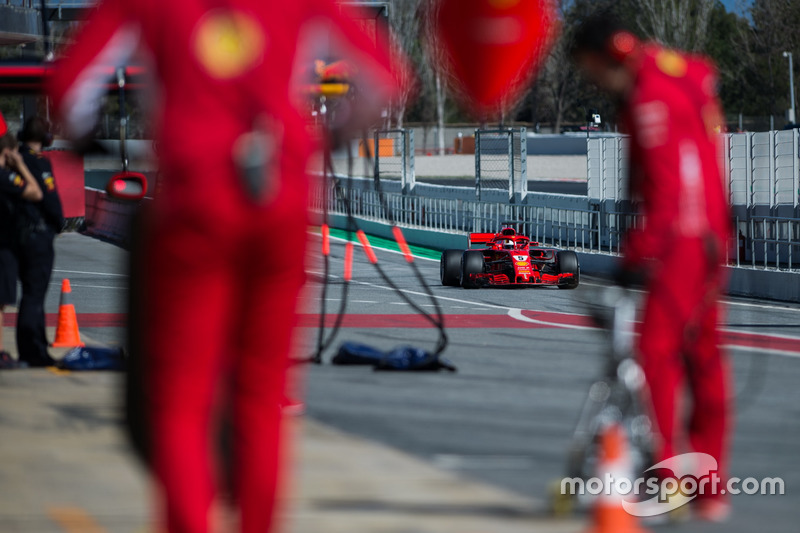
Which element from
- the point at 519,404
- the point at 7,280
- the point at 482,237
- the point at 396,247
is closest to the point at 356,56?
the point at 519,404

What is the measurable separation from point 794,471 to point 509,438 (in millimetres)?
1583

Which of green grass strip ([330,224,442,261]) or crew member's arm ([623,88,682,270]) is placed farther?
green grass strip ([330,224,442,261])

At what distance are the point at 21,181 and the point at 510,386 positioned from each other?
12.6 ft

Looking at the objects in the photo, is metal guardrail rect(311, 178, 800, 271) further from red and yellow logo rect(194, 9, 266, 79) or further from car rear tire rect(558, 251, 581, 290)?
red and yellow logo rect(194, 9, 266, 79)

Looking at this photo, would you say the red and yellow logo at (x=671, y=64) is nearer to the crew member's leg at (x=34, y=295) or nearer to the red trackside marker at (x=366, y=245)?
the red trackside marker at (x=366, y=245)

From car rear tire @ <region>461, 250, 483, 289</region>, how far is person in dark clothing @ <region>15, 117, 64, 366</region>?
30.0 feet

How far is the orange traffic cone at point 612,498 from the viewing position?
4348 mm

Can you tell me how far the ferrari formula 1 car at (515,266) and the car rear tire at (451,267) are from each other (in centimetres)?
11

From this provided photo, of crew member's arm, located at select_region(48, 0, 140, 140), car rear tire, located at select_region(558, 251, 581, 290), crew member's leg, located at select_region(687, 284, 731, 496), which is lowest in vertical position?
A: car rear tire, located at select_region(558, 251, 581, 290)

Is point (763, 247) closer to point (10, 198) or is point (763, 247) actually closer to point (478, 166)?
point (478, 166)

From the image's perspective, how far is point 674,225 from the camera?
16.9 ft

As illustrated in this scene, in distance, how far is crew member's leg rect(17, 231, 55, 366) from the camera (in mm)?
10180

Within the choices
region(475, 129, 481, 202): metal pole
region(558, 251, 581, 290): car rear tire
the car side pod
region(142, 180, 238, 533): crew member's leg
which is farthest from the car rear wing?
region(142, 180, 238, 533): crew member's leg

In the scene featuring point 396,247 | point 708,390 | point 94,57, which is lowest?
point 396,247
